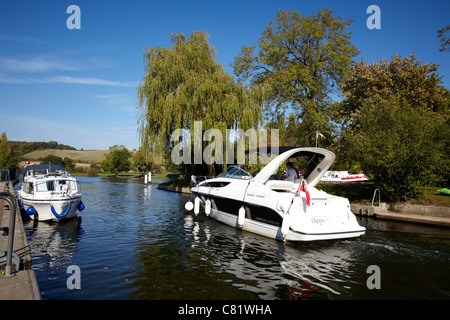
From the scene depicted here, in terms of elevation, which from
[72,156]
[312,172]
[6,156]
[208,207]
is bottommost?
[208,207]

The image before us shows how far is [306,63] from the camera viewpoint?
97.5ft

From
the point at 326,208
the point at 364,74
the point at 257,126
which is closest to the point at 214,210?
the point at 326,208

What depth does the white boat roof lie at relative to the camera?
35.3ft

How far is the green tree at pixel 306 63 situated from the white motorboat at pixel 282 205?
16.0 meters

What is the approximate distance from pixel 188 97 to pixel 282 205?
57.4ft

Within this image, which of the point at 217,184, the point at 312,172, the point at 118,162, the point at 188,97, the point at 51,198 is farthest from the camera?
the point at 118,162

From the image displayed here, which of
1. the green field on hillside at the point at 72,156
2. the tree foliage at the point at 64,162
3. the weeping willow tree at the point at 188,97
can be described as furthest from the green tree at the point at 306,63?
the green field on hillside at the point at 72,156

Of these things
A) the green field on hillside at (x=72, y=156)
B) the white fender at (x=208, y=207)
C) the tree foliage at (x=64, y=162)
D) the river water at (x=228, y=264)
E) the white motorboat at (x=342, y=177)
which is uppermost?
the green field on hillside at (x=72, y=156)

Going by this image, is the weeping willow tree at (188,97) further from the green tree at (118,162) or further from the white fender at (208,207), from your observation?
the green tree at (118,162)

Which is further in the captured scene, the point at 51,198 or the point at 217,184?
the point at 217,184

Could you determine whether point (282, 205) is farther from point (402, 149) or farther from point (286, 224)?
point (402, 149)

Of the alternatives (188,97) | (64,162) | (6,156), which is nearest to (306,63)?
(188,97)

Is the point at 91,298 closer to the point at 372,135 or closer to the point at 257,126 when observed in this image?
the point at 372,135

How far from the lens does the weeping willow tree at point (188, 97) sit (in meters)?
24.5
